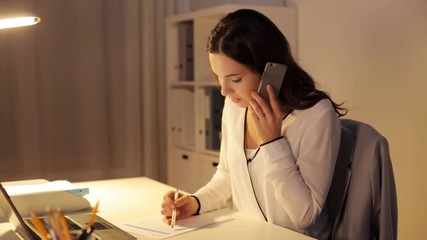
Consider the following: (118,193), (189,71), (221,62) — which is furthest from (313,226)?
(189,71)

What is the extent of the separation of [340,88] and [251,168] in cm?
111

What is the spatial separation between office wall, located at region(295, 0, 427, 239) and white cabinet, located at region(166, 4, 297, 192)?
308mm

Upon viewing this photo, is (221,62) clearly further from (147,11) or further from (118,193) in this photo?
(147,11)

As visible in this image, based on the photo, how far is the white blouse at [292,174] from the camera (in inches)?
53.9

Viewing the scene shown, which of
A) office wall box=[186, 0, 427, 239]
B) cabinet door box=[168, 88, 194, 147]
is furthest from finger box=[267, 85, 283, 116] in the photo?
cabinet door box=[168, 88, 194, 147]

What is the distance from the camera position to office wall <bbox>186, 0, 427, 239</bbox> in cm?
213

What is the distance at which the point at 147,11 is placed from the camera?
3375 mm

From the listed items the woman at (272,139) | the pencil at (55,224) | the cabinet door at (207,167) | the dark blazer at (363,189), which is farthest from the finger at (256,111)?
the cabinet door at (207,167)

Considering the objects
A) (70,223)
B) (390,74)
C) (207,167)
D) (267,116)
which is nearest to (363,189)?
(267,116)

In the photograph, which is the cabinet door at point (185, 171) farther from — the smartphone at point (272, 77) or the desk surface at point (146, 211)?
the smartphone at point (272, 77)

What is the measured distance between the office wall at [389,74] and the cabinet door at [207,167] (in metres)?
0.73

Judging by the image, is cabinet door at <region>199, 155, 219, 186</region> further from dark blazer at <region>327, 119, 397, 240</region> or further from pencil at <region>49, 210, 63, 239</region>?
pencil at <region>49, 210, 63, 239</region>

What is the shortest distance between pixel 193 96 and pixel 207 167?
A: 49 centimetres

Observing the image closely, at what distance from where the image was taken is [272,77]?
146cm
